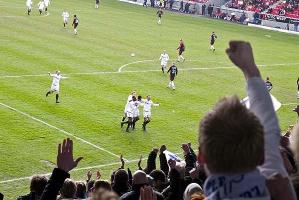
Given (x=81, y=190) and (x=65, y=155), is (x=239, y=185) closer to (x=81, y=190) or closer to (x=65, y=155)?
(x=65, y=155)

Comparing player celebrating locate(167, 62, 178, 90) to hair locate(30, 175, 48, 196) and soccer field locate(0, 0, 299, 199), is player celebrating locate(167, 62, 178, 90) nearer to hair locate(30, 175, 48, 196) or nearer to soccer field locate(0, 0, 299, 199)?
soccer field locate(0, 0, 299, 199)

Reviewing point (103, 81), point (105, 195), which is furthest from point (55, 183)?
point (103, 81)

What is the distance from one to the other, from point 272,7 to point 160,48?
2889 centimetres

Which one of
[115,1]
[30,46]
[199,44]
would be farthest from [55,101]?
[115,1]

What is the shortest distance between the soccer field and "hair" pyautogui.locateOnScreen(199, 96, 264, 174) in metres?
13.8

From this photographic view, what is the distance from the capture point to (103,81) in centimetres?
3027

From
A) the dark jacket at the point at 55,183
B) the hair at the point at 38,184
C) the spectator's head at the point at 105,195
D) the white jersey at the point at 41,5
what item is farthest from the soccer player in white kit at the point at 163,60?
the spectator's head at the point at 105,195

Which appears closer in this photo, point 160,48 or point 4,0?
point 160,48

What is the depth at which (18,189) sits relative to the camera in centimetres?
1653

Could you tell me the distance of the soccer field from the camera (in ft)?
67.4

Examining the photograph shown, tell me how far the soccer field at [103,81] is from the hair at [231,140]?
1378 centimetres

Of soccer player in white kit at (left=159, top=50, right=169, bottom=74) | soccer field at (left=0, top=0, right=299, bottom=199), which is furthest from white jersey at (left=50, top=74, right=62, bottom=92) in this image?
soccer player in white kit at (left=159, top=50, right=169, bottom=74)

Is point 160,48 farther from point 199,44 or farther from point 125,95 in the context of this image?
point 125,95

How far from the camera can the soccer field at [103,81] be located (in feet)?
67.4
